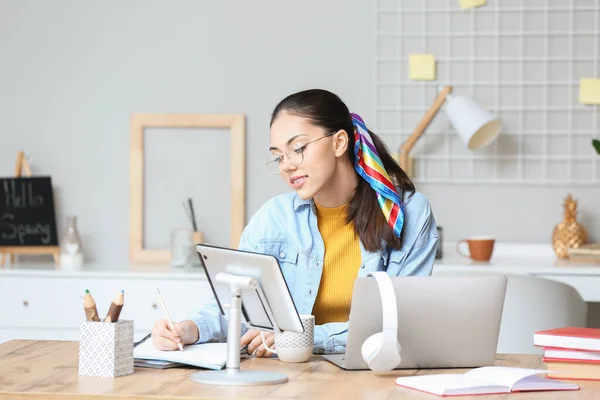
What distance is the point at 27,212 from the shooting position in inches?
136

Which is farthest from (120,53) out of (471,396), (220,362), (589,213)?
(471,396)

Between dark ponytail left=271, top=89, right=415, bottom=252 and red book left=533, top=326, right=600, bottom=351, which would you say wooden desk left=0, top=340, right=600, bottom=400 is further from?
dark ponytail left=271, top=89, right=415, bottom=252

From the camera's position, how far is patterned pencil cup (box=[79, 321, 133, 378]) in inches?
60.6

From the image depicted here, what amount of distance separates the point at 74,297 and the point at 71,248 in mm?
266

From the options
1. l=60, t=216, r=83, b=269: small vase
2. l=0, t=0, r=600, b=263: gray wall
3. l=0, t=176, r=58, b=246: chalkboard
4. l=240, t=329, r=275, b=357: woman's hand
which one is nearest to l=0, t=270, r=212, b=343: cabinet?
l=60, t=216, r=83, b=269: small vase

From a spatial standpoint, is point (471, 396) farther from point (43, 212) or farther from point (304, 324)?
point (43, 212)

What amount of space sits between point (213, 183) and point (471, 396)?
217cm

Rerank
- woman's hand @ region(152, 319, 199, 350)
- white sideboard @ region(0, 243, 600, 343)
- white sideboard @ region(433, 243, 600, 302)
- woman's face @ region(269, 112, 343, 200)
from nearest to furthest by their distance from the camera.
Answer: woman's hand @ region(152, 319, 199, 350)
woman's face @ region(269, 112, 343, 200)
white sideboard @ region(433, 243, 600, 302)
white sideboard @ region(0, 243, 600, 343)

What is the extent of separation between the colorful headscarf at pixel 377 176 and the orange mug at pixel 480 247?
110 cm

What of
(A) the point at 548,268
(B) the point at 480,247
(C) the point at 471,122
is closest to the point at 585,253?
(A) the point at 548,268

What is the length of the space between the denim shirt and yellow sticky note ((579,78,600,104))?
56.8 inches

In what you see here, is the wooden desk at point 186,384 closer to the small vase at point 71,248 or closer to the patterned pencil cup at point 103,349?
the patterned pencil cup at point 103,349

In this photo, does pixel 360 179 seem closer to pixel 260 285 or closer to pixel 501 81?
pixel 260 285

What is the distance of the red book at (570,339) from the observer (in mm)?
1569
